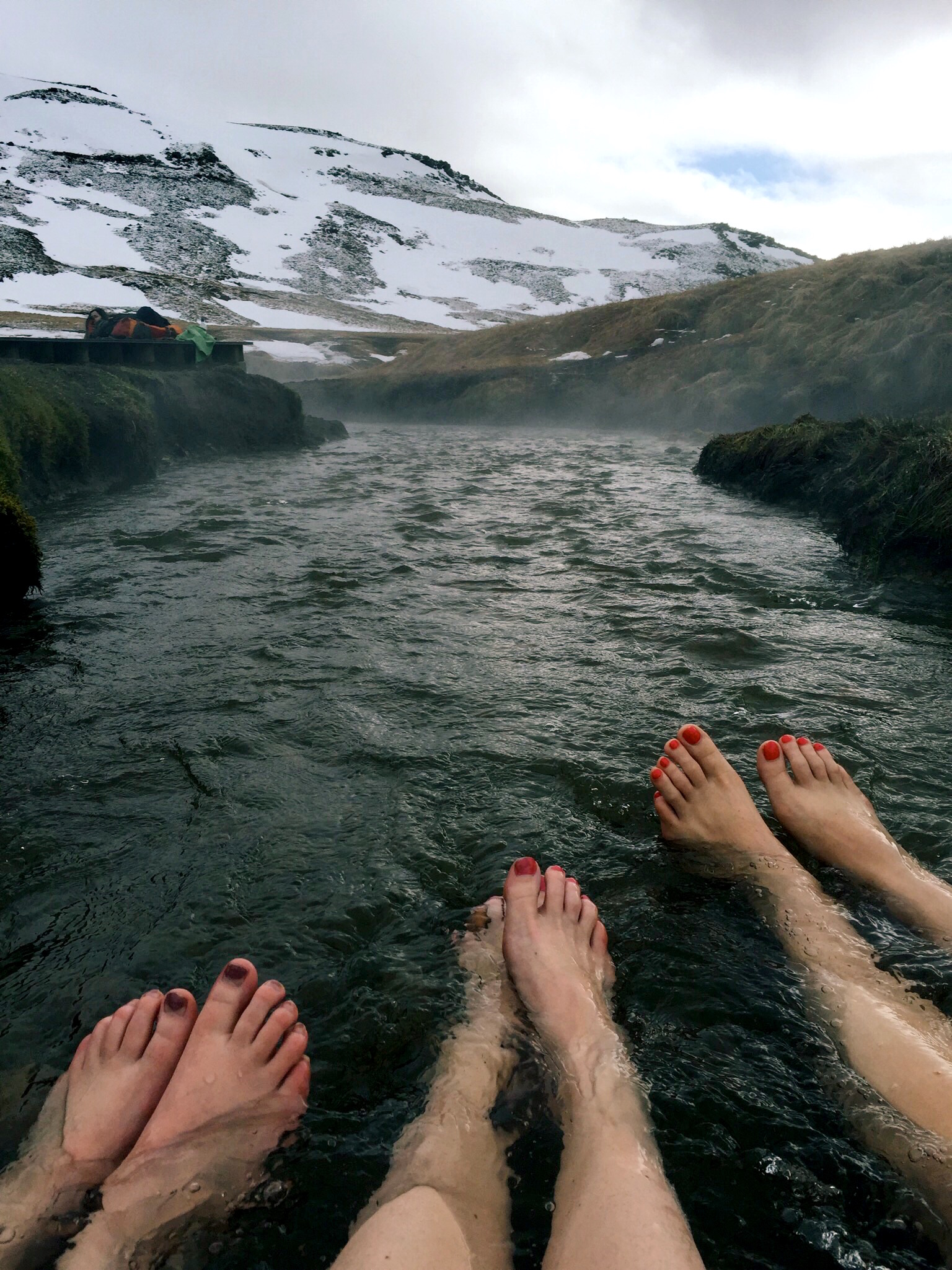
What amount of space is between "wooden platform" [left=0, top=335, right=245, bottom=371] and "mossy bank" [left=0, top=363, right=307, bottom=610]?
0.47 meters

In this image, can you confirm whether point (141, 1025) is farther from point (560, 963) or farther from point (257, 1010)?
point (560, 963)

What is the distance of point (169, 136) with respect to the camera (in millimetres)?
113438

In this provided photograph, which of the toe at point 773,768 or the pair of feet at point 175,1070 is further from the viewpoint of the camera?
the toe at point 773,768

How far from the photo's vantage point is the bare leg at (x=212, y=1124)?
143cm

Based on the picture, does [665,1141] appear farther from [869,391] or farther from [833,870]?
[869,391]

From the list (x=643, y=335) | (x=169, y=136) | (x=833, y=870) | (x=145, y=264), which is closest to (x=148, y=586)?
(x=833, y=870)

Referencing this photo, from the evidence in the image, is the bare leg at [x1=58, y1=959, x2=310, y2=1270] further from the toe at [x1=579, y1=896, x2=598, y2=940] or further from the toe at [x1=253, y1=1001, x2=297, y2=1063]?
the toe at [x1=579, y1=896, x2=598, y2=940]

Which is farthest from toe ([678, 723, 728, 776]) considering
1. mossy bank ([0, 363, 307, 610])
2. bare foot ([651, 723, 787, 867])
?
mossy bank ([0, 363, 307, 610])

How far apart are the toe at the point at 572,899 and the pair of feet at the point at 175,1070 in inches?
33.7

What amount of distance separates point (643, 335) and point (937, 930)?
963 inches

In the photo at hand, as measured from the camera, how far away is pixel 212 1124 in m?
1.68

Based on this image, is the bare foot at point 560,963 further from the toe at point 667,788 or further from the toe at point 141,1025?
the toe at point 141,1025

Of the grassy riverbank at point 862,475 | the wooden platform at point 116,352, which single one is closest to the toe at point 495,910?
the grassy riverbank at point 862,475

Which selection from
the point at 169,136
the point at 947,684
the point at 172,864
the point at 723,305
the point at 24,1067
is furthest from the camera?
the point at 169,136
